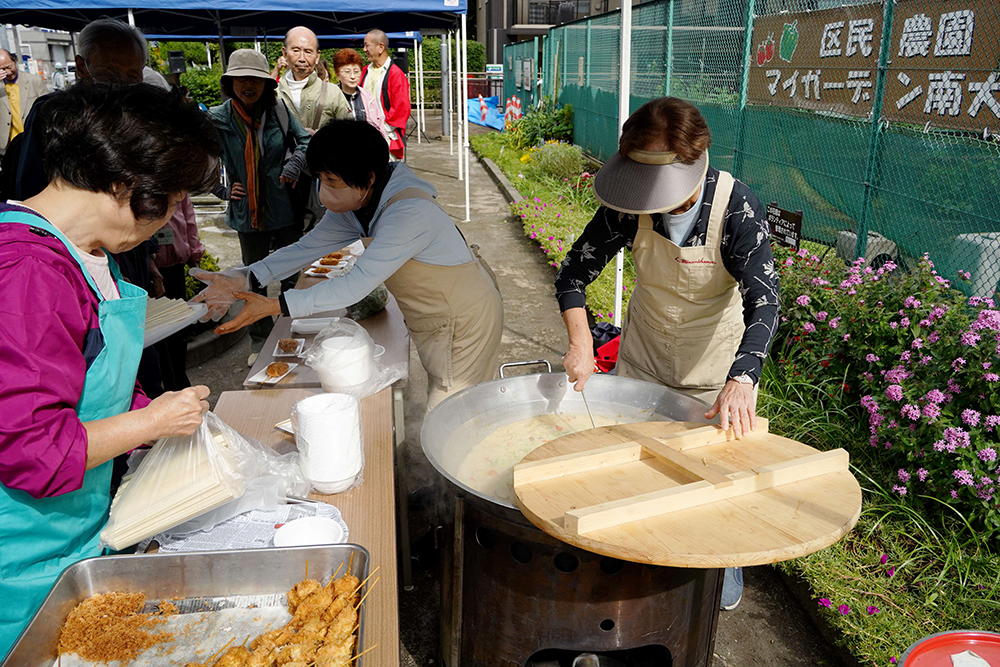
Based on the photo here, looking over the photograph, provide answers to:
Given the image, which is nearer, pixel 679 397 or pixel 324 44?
pixel 679 397

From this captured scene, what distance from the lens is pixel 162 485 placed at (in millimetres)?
1693

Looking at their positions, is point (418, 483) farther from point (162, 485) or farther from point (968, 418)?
point (968, 418)

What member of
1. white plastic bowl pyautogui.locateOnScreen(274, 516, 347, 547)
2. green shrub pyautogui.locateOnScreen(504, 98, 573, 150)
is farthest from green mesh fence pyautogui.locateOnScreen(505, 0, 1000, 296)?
green shrub pyautogui.locateOnScreen(504, 98, 573, 150)

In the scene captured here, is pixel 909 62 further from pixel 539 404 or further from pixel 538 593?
pixel 538 593

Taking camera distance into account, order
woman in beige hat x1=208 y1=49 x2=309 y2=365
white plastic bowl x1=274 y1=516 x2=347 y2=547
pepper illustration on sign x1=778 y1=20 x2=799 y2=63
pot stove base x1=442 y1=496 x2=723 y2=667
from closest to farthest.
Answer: white plastic bowl x1=274 y1=516 x2=347 y2=547, pot stove base x1=442 y1=496 x2=723 y2=667, woman in beige hat x1=208 y1=49 x2=309 y2=365, pepper illustration on sign x1=778 y1=20 x2=799 y2=63

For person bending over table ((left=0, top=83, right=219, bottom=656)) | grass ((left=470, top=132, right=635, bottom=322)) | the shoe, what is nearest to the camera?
person bending over table ((left=0, top=83, right=219, bottom=656))

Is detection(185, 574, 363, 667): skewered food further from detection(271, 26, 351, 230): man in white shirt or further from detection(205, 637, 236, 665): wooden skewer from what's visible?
detection(271, 26, 351, 230): man in white shirt

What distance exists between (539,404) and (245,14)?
7.57m

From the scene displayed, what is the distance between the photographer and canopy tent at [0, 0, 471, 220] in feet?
18.0

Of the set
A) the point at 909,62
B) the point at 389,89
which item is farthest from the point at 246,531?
the point at 389,89

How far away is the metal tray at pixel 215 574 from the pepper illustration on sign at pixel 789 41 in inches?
242

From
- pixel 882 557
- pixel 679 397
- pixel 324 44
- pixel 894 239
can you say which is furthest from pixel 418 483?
pixel 324 44

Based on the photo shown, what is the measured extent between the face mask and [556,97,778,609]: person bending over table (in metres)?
0.95

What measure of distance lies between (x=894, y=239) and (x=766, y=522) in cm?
378
